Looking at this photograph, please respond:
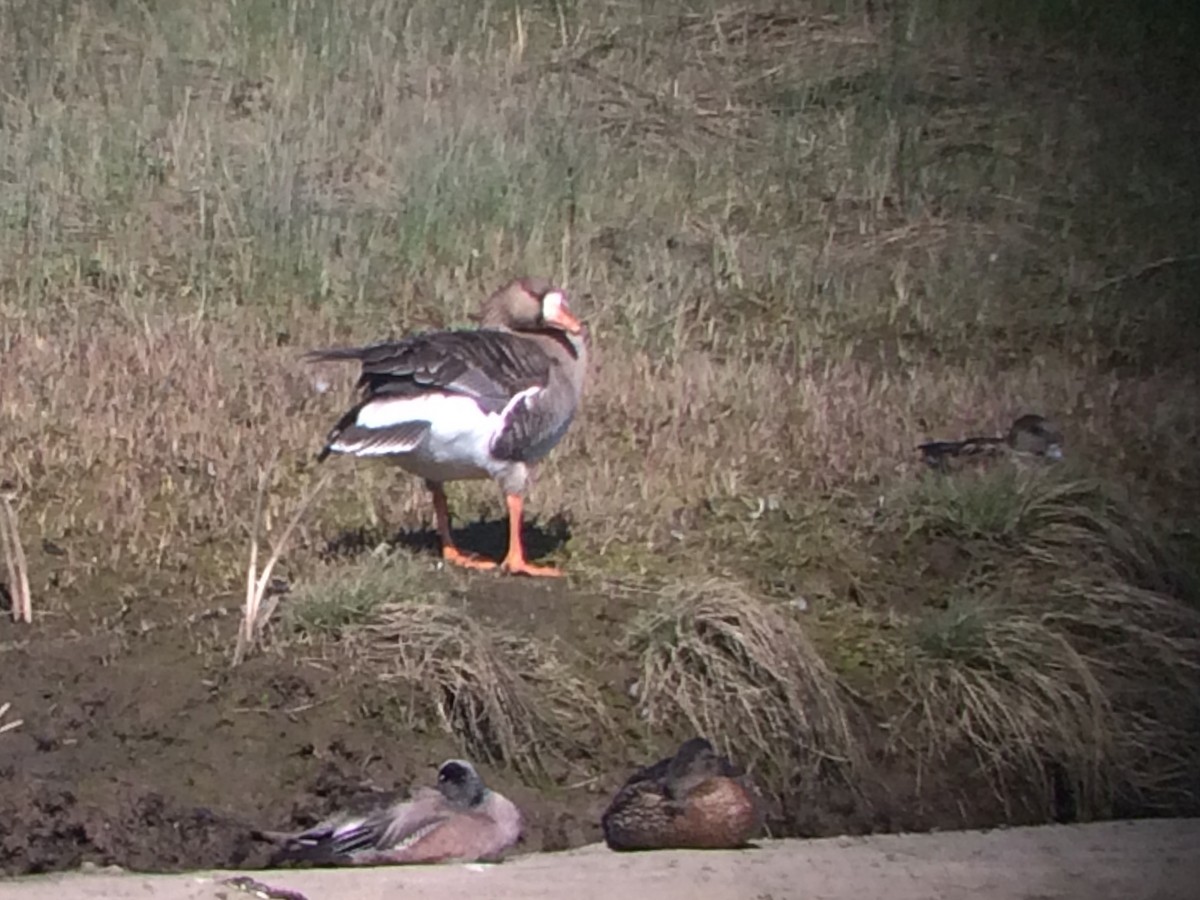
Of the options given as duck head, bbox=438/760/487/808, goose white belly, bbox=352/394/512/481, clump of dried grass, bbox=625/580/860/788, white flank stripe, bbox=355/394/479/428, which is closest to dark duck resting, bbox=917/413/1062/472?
clump of dried grass, bbox=625/580/860/788

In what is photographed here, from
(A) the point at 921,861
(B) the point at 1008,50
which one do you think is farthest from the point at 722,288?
(A) the point at 921,861

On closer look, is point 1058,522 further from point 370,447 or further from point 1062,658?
point 370,447

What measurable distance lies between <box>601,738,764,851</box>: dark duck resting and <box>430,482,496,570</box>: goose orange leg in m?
0.87

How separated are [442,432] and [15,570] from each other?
91cm

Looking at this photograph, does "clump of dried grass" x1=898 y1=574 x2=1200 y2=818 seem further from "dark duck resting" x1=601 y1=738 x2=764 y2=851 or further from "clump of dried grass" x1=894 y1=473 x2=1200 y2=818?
"dark duck resting" x1=601 y1=738 x2=764 y2=851

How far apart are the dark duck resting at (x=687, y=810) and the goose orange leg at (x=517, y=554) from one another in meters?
0.81

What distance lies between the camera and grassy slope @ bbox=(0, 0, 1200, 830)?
14.5 feet

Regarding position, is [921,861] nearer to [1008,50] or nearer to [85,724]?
[85,724]

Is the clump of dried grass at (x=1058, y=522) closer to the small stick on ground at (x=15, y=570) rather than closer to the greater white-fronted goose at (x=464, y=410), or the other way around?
the greater white-fronted goose at (x=464, y=410)

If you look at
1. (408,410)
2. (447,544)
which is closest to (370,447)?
(408,410)

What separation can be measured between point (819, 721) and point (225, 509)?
1370 mm

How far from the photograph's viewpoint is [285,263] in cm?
482

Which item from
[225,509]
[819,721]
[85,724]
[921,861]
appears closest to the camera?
[921,861]

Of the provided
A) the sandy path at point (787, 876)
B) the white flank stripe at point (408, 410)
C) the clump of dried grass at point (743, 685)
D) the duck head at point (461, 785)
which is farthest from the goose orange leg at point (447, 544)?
the sandy path at point (787, 876)
